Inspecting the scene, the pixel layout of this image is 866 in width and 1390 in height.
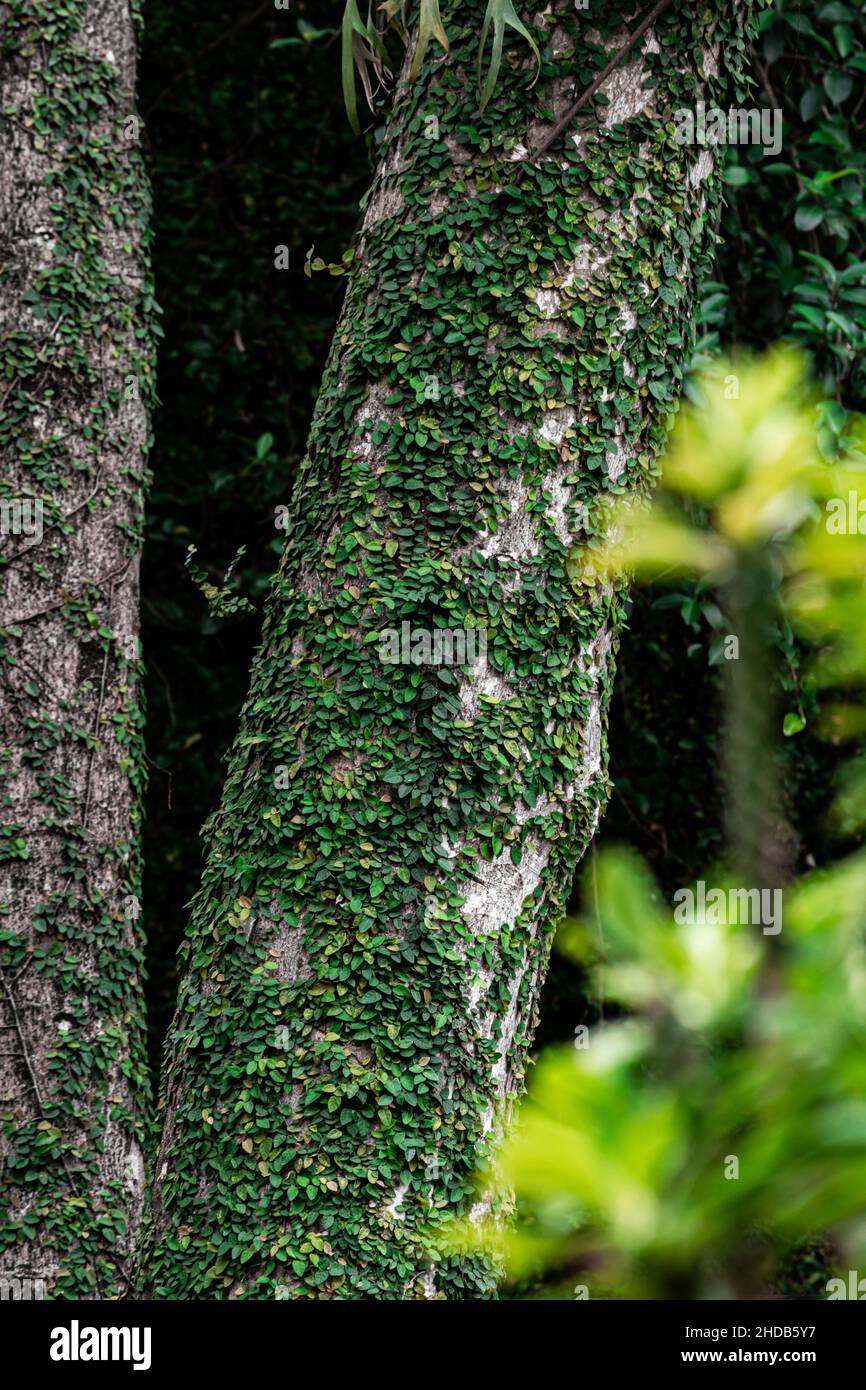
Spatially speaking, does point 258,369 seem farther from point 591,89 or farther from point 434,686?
point 434,686

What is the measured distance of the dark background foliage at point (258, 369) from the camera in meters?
4.14

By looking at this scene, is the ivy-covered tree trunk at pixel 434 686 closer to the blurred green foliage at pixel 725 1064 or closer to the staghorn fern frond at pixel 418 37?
the staghorn fern frond at pixel 418 37

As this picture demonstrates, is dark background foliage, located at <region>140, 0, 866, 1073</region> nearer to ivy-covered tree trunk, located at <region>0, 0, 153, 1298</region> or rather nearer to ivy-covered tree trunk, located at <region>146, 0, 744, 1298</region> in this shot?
ivy-covered tree trunk, located at <region>0, 0, 153, 1298</region>

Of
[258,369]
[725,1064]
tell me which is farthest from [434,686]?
[258,369]

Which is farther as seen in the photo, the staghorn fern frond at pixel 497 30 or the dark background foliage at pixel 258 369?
the dark background foliage at pixel 258 369

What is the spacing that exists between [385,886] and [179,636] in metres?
2.71

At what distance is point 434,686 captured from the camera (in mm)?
1961

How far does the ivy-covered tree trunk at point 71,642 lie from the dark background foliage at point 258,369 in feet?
4.37

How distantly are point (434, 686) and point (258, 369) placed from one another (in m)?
2.91

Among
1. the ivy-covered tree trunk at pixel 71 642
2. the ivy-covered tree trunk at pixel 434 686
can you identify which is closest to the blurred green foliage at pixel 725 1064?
the ivy-covered tree trunk at pixel 434 686

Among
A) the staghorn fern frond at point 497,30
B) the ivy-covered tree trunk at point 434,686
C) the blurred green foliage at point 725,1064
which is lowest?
the blurred green foliage at point 725,1064

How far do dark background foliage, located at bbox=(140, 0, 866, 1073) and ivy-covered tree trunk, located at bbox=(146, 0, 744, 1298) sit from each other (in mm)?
2008

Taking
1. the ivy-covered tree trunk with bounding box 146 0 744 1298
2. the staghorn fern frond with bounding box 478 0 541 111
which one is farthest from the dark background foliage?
the staghorn fern frond with bounding box 478 0 541 111
